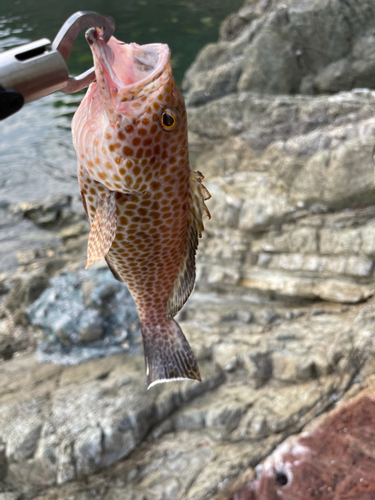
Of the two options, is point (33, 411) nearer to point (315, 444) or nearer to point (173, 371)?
point (173, 371)

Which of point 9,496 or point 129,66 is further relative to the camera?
point 9,496

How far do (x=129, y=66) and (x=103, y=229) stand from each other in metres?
0.53

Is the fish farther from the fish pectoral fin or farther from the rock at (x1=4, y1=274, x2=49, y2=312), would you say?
the rock at (x1=4, y1=274, x2=49, y2=312)

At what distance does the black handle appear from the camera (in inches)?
39.6

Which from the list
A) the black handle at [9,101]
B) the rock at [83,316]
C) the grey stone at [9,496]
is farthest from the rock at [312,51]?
the grey stone at [9,496]

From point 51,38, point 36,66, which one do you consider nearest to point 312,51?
point 36,66

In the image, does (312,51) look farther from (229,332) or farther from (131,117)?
(131,117)

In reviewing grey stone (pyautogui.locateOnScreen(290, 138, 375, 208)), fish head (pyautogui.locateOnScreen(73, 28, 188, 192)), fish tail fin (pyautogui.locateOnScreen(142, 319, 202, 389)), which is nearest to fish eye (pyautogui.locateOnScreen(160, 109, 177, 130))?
fish head (pyautogui.locateOnScreen(73, 28, 188, 192))

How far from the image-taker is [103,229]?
1359 millimetres

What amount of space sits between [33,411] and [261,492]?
1.67m

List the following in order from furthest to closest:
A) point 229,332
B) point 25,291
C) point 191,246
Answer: point 25,291 < point 229,332 < point 191,246

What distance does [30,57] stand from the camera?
1020 millimetres

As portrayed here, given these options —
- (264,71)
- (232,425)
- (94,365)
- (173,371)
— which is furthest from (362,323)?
(264,71)

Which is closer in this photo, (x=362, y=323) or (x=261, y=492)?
(x=261, y=492)
